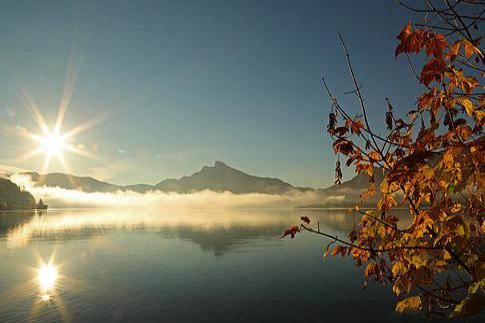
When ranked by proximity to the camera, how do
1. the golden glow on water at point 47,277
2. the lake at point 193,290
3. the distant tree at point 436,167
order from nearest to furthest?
the distant tree at point 436,167, the lake at point 193,290, the golden glow on water at point 47,277

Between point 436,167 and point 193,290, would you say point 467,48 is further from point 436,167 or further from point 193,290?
point 193,290

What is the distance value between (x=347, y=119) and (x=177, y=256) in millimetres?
78567

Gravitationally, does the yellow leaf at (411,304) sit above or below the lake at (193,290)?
above

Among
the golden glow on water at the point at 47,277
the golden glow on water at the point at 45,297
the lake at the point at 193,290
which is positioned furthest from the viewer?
the golden glow on water at the point at 47,277

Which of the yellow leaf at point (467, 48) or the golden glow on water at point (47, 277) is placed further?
the golden glow on water at point (47, 277)

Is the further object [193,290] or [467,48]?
[193,290]

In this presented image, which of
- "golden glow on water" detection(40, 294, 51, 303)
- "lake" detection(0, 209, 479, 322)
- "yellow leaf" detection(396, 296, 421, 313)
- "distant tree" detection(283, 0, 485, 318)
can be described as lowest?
"lake" detection(0, 209, 479, 322)

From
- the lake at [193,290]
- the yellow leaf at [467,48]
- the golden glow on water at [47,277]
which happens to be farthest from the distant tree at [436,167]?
the golden glow on water at [47,277]

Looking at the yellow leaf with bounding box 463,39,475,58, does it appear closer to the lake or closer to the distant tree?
the distant tree

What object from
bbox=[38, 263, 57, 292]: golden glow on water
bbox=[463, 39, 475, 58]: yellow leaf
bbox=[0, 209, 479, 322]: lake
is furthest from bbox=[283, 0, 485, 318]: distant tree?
bbox=[38, 263, 57, 292]: golden glow on water

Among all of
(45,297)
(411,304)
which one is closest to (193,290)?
(45,297)

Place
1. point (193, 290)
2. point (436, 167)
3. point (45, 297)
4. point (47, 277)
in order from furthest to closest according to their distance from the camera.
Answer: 1. point (47, 277)
2. point (193, 290)
3. point (45, 297)
4. point (436, 167)

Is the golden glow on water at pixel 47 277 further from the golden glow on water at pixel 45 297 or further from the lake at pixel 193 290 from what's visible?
the golden glow on water at pixel 45 297

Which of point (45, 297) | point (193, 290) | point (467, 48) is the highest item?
point (467, 48)
